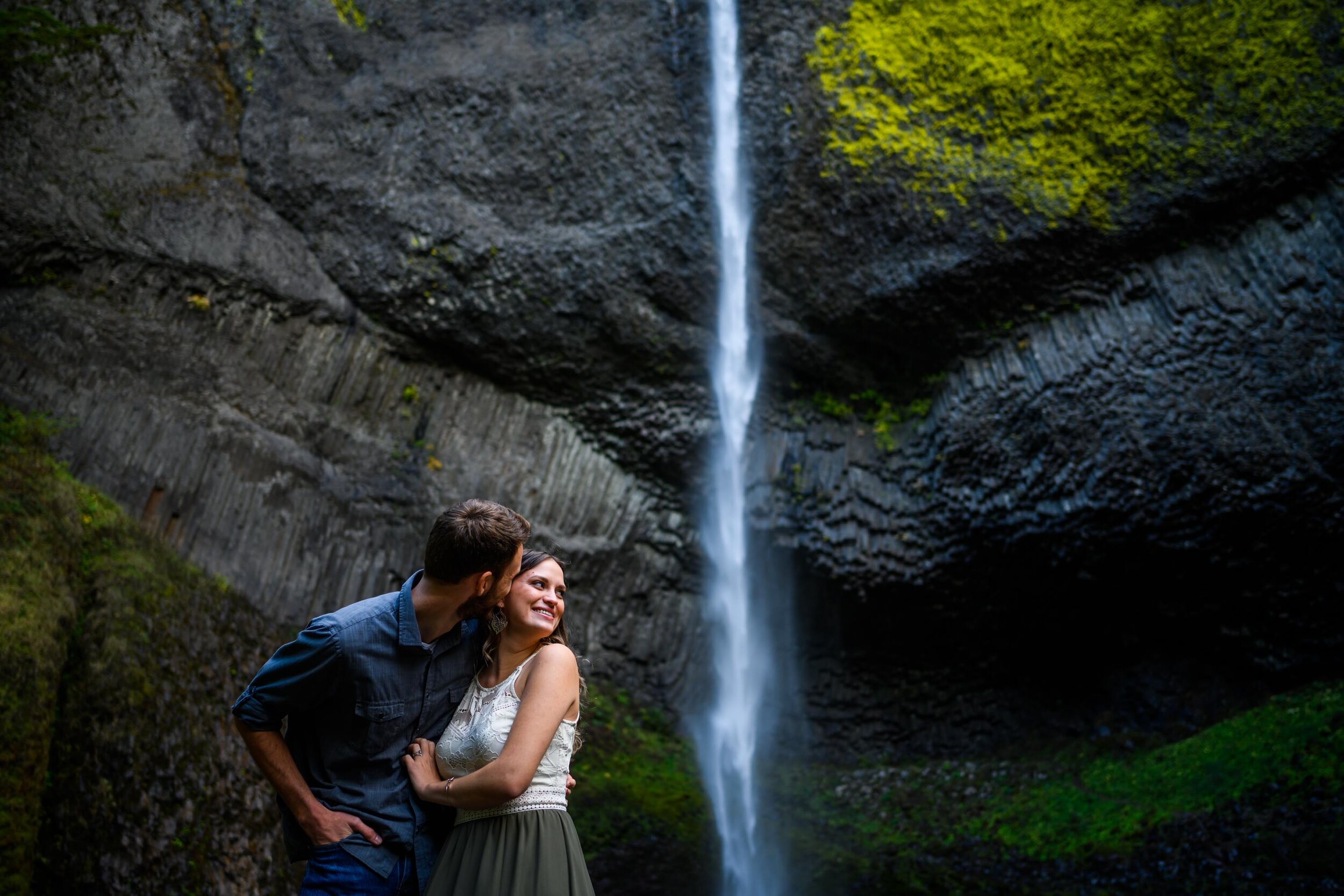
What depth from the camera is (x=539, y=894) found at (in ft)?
8.12


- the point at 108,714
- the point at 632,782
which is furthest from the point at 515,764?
the point at 632,782

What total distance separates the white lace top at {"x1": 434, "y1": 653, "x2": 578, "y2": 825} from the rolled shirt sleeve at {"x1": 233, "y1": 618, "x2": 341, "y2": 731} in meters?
0.41

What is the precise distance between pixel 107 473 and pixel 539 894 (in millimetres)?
6703

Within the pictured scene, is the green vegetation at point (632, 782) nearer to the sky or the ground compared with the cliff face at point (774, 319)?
nearer to the ground

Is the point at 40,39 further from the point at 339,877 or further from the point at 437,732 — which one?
the point at 339,877

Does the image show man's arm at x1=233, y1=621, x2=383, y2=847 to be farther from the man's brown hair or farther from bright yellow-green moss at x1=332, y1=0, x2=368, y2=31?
bright yellow-green moss at x1=332, y1=0, x2=368, y2=31

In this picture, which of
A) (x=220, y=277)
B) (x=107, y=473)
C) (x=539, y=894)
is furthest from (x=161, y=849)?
(x=220, y=277)

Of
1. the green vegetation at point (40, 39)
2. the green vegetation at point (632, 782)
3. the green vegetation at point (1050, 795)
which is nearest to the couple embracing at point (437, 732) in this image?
the green vegetation at point (632, 782)

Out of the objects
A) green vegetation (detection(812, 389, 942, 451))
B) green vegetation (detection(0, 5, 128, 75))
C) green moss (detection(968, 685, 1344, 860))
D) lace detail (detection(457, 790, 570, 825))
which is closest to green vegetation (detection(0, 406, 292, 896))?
lace detail (detection(457, 790, 570, 825))

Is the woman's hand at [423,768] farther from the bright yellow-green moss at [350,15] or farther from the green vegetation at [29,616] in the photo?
the bright yellow-green moss at [350,15]

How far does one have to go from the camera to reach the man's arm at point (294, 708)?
2.62m

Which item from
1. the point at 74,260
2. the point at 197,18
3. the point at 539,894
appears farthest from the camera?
the point at 197,18

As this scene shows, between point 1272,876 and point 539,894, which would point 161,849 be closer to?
point 539,894

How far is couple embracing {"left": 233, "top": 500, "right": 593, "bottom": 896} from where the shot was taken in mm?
2559
